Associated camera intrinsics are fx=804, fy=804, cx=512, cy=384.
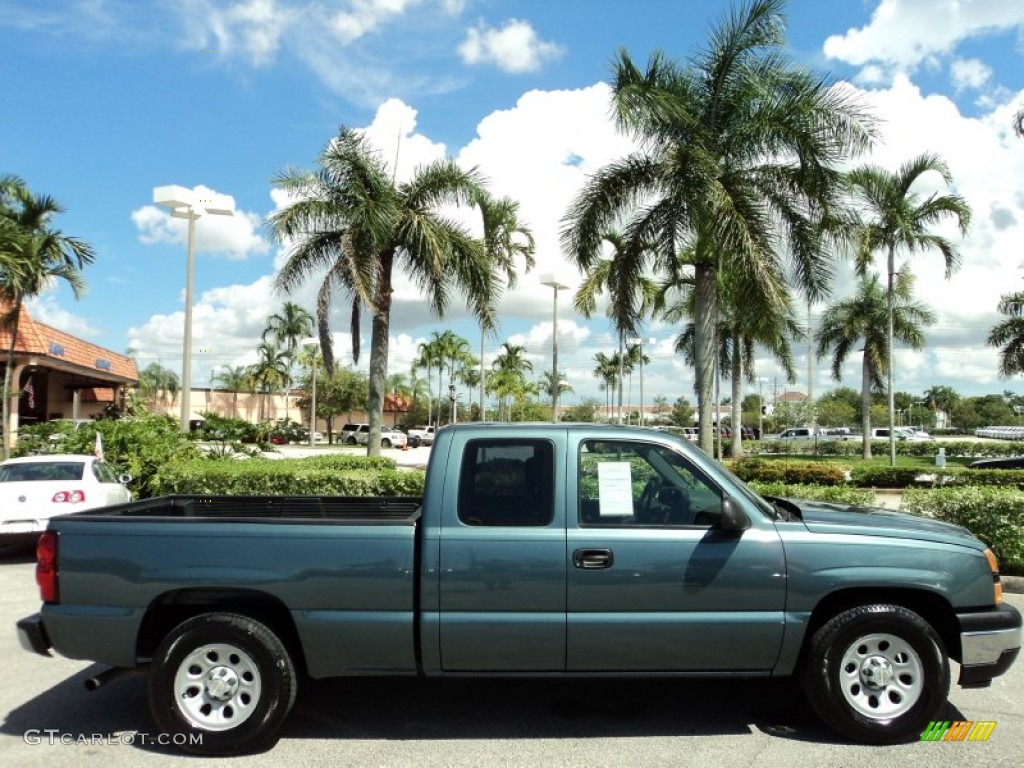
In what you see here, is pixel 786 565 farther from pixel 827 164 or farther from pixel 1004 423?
pixel 1004 423

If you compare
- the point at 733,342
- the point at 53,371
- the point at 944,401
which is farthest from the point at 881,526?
the point at 944,401

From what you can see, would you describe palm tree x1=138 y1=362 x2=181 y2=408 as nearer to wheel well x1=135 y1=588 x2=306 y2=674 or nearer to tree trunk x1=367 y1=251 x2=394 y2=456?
tree trunk x1=367 y1=251 x2=394 y2=456

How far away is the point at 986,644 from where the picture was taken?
4.41m

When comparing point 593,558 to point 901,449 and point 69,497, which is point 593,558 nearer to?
point 69,497

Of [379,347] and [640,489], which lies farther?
[379,347]

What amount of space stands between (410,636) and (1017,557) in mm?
7413

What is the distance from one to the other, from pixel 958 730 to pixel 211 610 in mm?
4345

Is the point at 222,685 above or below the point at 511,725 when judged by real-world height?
above

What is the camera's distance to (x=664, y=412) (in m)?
94.4

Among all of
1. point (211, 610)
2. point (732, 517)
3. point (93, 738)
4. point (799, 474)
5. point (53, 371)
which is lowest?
point (93, 738)

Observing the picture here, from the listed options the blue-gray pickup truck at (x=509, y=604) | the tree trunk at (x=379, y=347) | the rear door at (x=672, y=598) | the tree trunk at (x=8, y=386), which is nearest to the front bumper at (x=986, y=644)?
the blue-gray pickup truck at (x=509, y=604)

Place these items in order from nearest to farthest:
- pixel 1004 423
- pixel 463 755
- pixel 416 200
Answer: pixel 463 755
pixel 416 200
pixel 1004 423

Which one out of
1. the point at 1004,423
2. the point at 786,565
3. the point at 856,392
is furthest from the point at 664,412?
the point at 786,565

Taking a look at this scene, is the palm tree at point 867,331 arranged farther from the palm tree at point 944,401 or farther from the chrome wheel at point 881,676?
the palm tree at point 944,401
